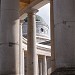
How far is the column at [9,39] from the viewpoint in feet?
170

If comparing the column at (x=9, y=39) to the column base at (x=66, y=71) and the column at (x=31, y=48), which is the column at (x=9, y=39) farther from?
the column at (x=31, y=48)

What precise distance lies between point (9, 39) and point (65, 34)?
14.6 meters

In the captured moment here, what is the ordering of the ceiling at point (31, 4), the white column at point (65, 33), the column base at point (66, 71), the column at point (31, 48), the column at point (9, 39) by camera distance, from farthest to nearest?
the column at point (31, 48) < the ceiling at point (31, 4) < the column at point (9, 39) < the white column at point (65, 33) < the column base at point (66, 71)

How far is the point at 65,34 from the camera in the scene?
4103 cm

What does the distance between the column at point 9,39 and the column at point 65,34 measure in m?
12.2

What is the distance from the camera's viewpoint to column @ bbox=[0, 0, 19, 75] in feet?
170

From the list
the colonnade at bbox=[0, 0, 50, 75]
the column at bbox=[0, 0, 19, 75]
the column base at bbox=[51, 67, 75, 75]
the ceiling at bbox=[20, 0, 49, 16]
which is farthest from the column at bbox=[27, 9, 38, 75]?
the column base at bbox=[51, 67, 75, 75]

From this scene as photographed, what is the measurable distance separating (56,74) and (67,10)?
8736 millimetres

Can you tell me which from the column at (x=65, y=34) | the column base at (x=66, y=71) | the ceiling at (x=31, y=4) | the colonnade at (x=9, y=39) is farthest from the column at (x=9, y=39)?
the ceiling at (x=31, y=4)

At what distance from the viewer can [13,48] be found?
52.8 metres

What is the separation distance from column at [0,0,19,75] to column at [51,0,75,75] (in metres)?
12.2

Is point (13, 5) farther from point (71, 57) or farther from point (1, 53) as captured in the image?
point (71, 57)

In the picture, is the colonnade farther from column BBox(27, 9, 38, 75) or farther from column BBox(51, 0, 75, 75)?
column BBox(27, 9, 38, 75)

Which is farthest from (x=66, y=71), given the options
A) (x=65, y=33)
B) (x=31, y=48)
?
(x=31, y=48)
